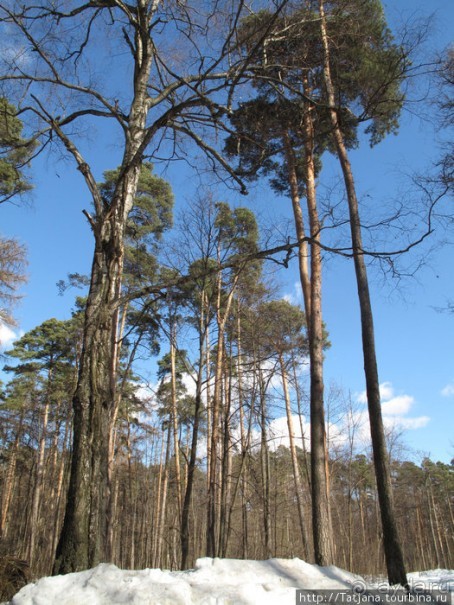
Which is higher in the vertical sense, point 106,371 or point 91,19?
point 91,19

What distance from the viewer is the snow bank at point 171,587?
237cm

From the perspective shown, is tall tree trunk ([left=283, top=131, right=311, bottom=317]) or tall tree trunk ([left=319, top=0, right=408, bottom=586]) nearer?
tall tree trunk ([left=319, top=0, right=408, bottom=586])

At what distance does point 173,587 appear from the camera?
2.50 meters

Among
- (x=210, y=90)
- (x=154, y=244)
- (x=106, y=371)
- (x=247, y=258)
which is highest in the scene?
(x=154, y=244)

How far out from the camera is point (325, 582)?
3369mm

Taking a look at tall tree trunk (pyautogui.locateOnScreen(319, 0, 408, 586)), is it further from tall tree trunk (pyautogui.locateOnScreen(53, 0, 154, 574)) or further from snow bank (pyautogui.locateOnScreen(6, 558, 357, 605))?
tall tree trunk (pyautogui.locateOnScreen(53, 0, 154, 574))

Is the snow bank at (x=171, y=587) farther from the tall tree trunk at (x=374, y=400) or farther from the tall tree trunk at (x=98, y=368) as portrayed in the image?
the tall tree trunk at (x=374, y=400)

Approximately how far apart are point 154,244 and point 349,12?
8.85m

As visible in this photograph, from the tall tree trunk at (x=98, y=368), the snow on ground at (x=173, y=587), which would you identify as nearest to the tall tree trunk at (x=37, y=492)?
the tall tree trunk at (x=98, y=368)

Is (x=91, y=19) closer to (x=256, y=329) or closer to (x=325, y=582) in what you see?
(x=325, y=582)

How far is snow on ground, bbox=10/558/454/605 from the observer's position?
237 centimetres

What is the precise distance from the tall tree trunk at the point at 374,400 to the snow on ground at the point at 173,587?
6.45 feet

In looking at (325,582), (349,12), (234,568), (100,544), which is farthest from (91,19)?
(325,582)

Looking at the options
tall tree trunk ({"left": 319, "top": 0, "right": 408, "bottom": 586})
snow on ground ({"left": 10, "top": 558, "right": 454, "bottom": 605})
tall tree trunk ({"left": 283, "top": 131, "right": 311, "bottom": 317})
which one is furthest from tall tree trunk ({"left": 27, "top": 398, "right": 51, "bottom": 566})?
snow on ground ({"left": 10, "top": 558, "right": 454, "bottom": 605})
